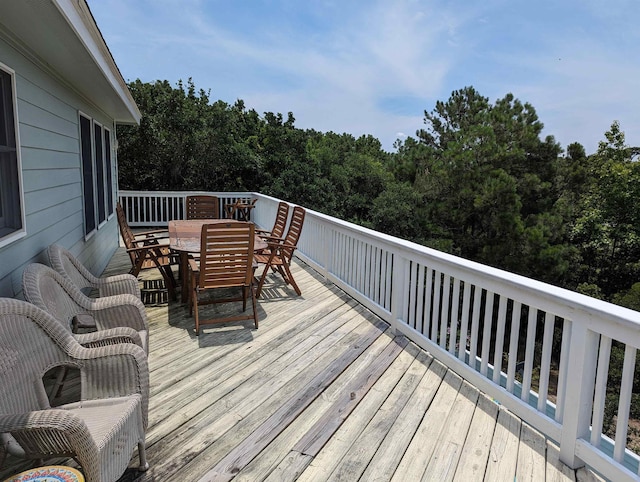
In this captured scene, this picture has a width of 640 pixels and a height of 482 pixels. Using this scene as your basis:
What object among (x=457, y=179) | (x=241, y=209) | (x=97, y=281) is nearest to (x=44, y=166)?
(x=97, y=281)

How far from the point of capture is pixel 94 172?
5410 mm

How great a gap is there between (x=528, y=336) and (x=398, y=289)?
1487 millimetres

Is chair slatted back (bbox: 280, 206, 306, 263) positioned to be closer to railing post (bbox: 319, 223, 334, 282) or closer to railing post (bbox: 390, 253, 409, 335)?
railing post (bbox: 319, 223, 334, 282)

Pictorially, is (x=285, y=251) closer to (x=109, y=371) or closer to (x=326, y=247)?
(x=326, y=247)

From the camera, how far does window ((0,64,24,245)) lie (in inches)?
99.6

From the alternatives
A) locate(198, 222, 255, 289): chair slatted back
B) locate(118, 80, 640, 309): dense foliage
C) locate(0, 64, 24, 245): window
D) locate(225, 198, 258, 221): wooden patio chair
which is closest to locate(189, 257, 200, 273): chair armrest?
locate(198, 222, 255, 289): chair slatted back

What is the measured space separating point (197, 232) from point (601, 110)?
24187 millimetres

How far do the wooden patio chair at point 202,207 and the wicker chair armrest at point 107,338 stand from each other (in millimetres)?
5756

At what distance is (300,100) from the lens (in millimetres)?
22078

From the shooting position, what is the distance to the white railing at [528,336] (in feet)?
6.12

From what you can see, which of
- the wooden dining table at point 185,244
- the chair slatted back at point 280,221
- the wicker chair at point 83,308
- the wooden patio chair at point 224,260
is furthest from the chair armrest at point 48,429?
the chair slatted back at point 280,221

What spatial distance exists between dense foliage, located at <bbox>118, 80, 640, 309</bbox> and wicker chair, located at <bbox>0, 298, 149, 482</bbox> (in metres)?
11.0

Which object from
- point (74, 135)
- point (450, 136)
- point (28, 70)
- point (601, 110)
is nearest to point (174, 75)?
point (74, 135)

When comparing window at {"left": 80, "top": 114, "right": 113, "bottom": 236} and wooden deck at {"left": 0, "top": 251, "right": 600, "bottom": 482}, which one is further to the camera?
window at {"left": 80, "top": 114, "right": 113, "bottom": 236}
